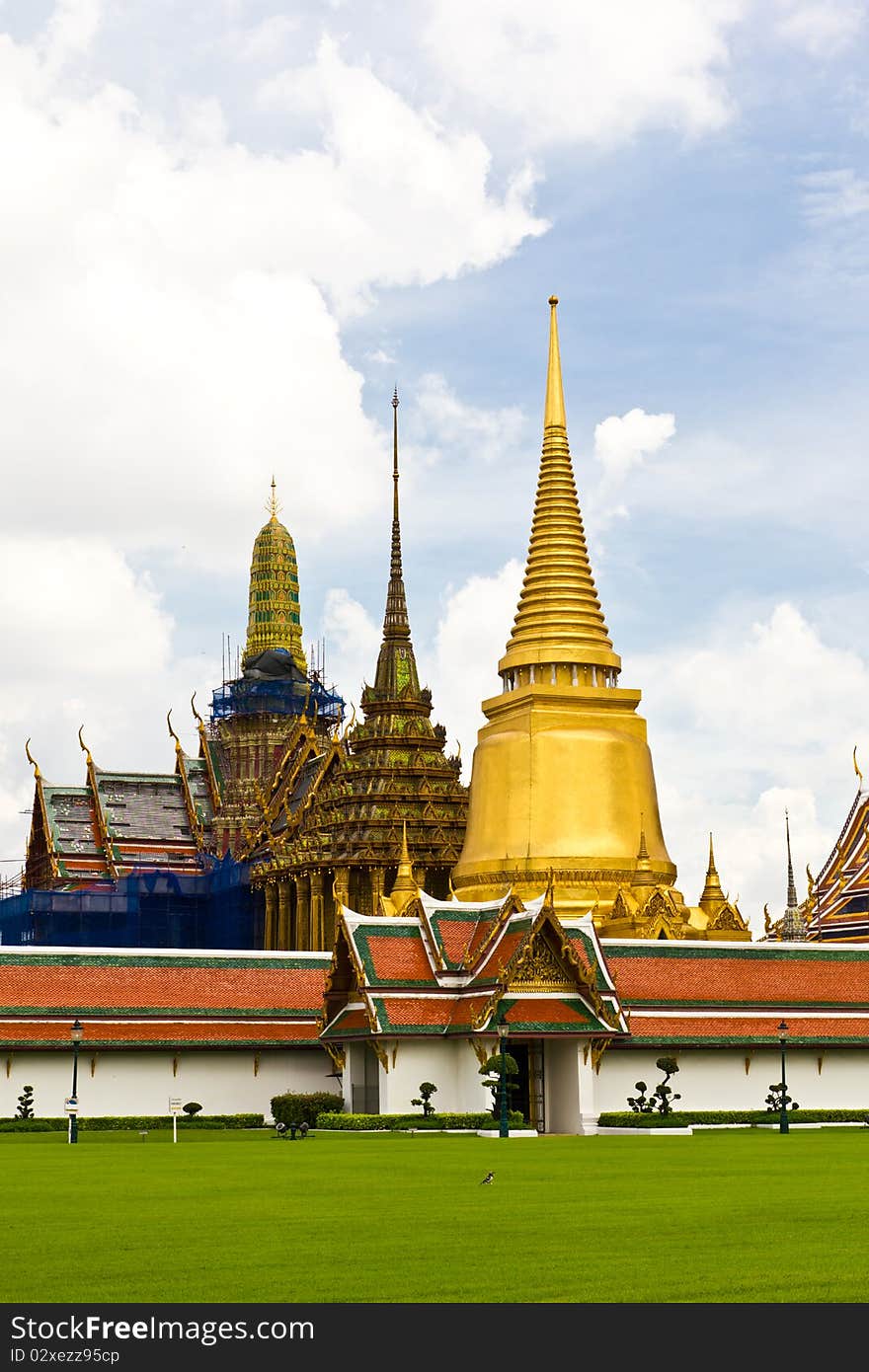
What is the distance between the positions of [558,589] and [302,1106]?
2364 centimetres

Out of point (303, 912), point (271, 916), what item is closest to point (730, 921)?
point (303, 912)

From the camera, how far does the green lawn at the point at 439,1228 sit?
1109 centimetres

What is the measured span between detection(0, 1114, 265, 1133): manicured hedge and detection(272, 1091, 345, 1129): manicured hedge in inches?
25.8

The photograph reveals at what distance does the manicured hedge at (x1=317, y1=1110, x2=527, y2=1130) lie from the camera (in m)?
34.6

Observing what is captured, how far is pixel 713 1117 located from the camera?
36781 mm

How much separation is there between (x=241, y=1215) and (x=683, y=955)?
2639 cm

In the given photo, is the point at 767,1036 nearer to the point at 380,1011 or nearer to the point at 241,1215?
the point at 380,1011

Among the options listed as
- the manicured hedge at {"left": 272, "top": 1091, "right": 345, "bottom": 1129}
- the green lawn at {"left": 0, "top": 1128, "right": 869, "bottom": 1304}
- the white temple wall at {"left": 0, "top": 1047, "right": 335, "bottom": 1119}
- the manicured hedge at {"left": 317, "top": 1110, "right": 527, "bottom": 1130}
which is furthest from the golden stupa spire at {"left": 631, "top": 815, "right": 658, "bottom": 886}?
the green lawn at {"left": 0, "top": 1128, "right": 869, "bottom": 1304}

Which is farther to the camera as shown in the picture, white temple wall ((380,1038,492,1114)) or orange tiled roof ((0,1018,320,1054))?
orange tiled roof ((0,1018,320,1054))

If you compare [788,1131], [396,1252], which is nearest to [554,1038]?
[788,1131]

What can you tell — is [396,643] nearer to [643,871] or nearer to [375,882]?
[375,882]

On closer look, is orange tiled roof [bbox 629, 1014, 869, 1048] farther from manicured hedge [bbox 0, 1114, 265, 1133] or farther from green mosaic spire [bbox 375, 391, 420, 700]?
green mosaic spire [bbox 375, 391, 420, 700]

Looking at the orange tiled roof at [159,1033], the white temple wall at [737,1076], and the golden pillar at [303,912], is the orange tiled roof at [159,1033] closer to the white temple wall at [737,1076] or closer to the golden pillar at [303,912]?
the white temple wall at [737,1076]

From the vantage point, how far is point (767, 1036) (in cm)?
4000
